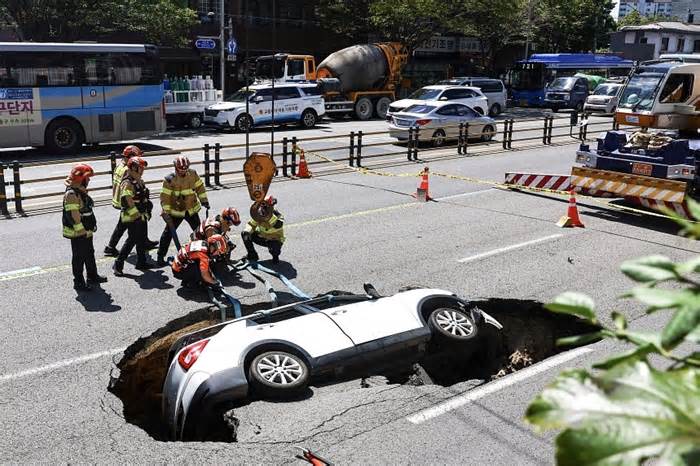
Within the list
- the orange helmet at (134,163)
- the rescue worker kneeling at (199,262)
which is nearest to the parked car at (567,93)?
the orange helmet at (134,163)

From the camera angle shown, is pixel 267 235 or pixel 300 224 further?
pixel 300 224

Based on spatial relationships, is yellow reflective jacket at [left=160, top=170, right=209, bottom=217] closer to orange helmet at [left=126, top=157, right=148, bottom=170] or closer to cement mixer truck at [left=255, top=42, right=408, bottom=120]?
orange helmet at [left=126, top=157, right=148, bottom=170]

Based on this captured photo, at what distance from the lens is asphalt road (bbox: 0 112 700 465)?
566 cm

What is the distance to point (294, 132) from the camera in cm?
3066

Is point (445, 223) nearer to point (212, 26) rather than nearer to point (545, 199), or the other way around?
point (545, 199)

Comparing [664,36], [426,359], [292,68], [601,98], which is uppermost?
[664,36]

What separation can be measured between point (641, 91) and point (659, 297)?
56.9 feet

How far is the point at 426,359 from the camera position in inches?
285

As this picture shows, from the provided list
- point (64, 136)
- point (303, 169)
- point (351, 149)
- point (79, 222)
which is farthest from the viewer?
point (64, 136)

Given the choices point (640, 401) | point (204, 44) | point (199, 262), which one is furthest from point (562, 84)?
point (640, 401)

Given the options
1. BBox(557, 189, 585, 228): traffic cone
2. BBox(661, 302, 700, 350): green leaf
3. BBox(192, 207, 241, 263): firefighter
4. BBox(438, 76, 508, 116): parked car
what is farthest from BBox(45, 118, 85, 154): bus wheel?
BBox(661, 302, 700, 350): green leaf

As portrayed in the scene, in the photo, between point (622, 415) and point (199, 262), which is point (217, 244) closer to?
point (199, 262)

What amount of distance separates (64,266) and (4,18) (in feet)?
77.0

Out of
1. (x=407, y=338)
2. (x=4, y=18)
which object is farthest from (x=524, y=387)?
(x=4, y=18)
